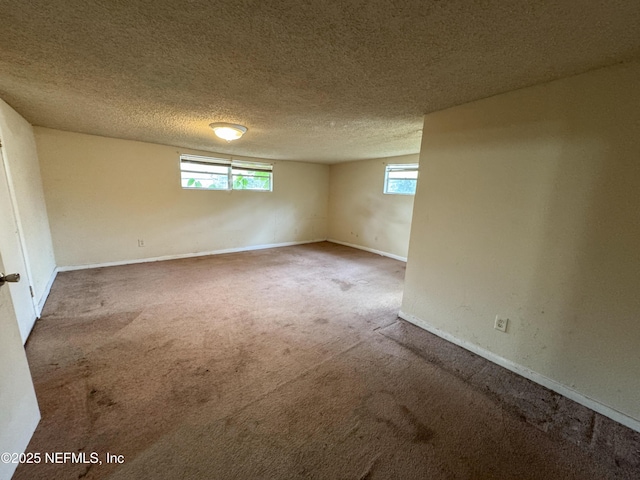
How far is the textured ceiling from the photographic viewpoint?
3.41 feet

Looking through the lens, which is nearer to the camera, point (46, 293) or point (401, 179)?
point (46, 293)

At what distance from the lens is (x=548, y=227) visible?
167 cm

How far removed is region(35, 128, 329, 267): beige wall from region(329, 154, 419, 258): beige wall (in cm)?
148

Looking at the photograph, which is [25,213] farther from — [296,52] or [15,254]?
[296,52]

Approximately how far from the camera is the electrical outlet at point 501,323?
1922mm

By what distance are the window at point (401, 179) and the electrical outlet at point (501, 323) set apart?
3148 millimetres

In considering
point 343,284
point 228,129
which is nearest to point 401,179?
point 343,284

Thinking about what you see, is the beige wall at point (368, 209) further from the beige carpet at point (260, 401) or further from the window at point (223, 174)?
the beige carpet at point (260, 401)

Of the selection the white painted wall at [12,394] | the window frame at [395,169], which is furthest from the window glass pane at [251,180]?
the white painted wall at [12,394]

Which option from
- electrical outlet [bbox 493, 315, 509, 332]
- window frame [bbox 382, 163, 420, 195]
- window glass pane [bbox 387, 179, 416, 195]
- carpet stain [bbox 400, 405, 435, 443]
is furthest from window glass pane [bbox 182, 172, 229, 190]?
electrical outlet [bbox 493, 315, 509, 332]

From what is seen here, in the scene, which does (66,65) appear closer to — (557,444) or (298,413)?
(298,413)

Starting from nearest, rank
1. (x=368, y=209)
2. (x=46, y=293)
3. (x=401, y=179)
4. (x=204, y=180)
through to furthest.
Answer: (x=46, y=293), (x=204, y=180), (x=401, y=179), (x=368, y=209)

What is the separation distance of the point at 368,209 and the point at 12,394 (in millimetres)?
5371

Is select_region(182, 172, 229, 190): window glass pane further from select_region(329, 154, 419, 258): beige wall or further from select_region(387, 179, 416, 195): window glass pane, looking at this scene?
select_region(387, 179, 416, 195): window glass pane
